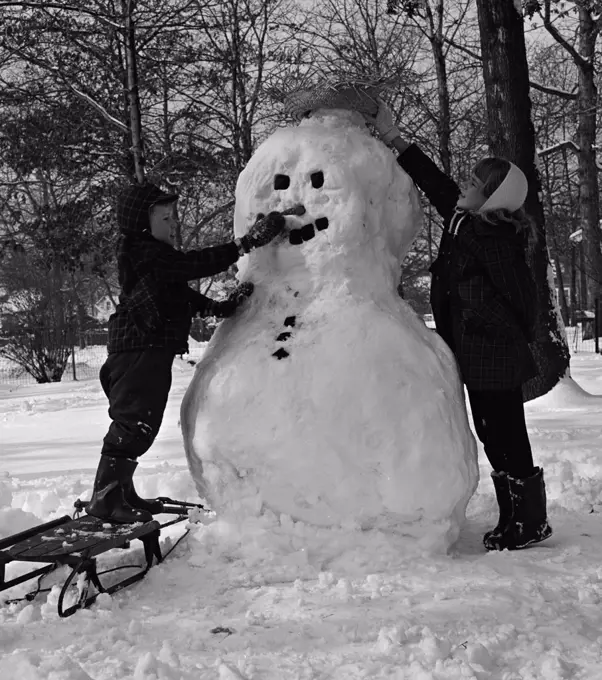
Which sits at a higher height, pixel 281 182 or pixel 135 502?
pixel 281 182

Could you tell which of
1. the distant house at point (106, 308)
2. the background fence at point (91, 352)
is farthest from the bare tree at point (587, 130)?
the distant house at point (106, 308)

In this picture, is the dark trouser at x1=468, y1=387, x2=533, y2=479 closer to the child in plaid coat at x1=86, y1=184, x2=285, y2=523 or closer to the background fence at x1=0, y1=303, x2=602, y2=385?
the child in plaid coat at x1=86, y1=184, x2=285, y2=523

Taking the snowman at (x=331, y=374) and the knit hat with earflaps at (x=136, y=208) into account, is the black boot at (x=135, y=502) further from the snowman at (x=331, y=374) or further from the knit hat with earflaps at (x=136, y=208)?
the knit hat with earflaps at (x=136, y=208)

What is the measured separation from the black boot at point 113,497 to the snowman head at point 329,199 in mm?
1091

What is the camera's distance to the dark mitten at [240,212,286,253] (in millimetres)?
3215

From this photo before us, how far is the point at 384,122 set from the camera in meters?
3.53

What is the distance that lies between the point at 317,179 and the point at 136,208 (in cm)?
85

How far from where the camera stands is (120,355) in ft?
10.5

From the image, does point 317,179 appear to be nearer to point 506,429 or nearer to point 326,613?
point 506,429

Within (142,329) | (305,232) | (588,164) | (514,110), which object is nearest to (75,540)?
(142,329)

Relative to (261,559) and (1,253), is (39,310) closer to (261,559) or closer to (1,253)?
(1,253)

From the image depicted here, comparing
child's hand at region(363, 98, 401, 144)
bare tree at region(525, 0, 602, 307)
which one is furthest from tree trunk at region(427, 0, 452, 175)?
child's hand at region(363, 98, 401, 144)

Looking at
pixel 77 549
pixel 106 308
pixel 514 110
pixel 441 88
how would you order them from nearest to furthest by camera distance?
pixel 77 549
pixel 514 110
pixel 441 88
pixel 106 308

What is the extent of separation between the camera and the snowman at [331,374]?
294 centimetres
